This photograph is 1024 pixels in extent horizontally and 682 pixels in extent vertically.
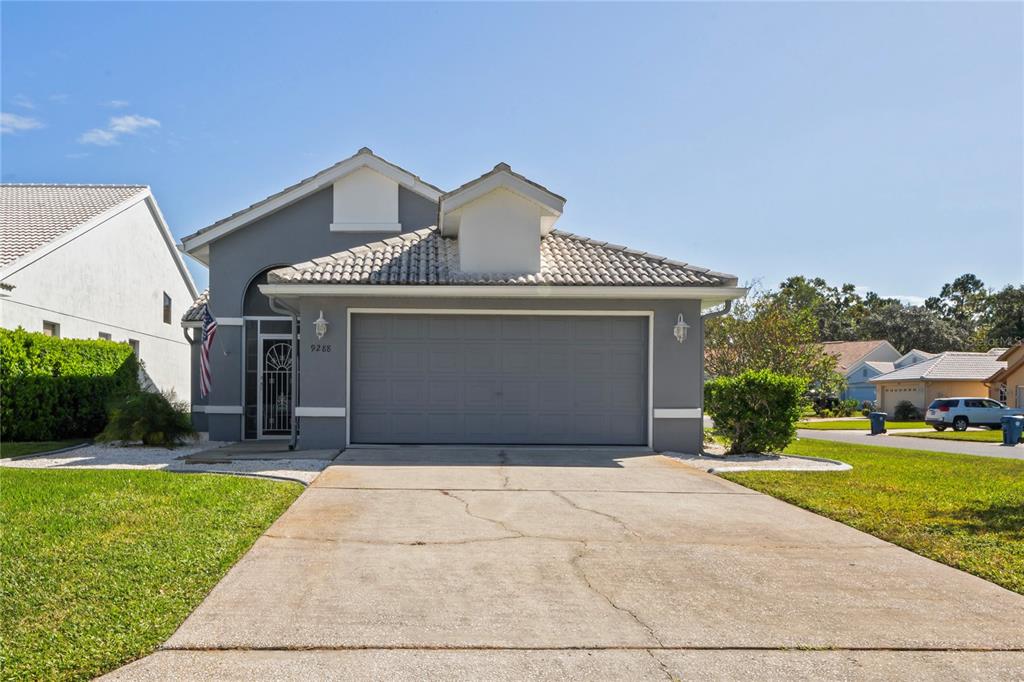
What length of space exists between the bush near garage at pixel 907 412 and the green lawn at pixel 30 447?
1718 inches

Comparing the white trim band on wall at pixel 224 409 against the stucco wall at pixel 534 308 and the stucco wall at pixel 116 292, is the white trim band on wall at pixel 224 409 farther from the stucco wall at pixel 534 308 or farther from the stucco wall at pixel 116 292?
the stucco wall at pixel 116 292

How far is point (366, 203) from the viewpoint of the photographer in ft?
59.6

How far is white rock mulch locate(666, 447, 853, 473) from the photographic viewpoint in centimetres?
1320

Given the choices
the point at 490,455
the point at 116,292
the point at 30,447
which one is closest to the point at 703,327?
the point at 490,455

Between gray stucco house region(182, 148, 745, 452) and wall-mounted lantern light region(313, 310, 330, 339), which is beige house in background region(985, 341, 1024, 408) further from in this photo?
wall-mounted lantern light region(313, 310, 330, 339)

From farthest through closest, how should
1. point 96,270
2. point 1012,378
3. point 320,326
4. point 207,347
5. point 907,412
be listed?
point 907,412 < point 1012,378 < point 96,270 < point 207,347 < point 320,326

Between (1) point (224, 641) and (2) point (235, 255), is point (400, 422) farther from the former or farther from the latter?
(1) point (224, 641)

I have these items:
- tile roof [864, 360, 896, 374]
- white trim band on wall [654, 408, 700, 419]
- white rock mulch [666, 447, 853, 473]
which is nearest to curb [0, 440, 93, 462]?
white trim band on wall [654, 408, 700, 419]

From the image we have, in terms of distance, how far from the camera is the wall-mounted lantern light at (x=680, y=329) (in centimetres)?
1462

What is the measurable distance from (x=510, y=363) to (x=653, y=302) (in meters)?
2.85

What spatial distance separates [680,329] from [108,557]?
1050 centimetres

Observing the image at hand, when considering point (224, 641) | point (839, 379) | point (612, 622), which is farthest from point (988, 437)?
point (224, 641)

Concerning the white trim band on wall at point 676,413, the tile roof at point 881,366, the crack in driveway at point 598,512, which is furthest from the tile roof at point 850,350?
the crack in driveway at point 598,512

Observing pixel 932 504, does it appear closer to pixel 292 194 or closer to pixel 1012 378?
pixel 292 194
